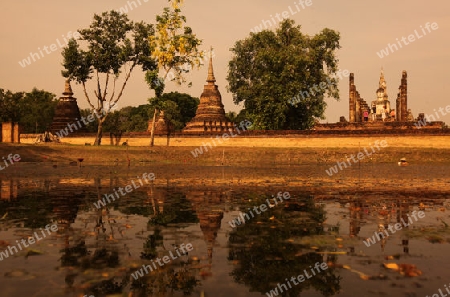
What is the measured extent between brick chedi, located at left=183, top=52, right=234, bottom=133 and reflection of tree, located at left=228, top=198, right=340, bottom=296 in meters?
35.9

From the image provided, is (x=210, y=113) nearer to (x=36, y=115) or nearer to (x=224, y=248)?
(x=36, y=115)

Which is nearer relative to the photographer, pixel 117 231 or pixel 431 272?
pixel 431 272

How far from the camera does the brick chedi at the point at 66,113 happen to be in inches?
1892

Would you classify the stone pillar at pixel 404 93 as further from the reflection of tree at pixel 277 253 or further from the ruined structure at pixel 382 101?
the reflection of tree at pixel 277 253

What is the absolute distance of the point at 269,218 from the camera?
661 cm

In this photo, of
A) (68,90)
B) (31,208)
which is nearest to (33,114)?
(68,90)

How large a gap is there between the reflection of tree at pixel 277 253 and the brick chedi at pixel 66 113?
146 ft

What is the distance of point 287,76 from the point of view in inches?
1626

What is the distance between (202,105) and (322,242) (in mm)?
42444

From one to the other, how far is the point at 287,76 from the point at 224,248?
38115mm

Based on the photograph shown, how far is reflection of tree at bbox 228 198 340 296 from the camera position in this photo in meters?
3.50

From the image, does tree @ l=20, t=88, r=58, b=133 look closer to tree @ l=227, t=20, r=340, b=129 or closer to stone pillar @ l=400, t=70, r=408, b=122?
tree @ l=227, t=20, r=340, b=129

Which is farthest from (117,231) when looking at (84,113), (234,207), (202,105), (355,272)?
(84,113)

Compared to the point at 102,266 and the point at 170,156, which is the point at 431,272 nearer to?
the point at 102,266
